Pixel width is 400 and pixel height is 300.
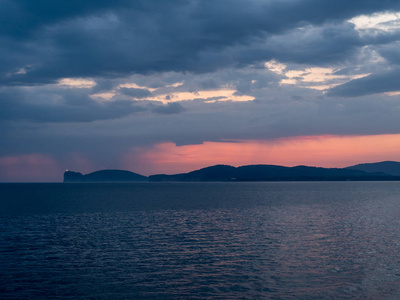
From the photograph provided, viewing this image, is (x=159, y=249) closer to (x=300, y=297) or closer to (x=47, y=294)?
(x=47, y=294)

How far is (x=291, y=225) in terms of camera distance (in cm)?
6656

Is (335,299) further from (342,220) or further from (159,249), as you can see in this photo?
(342,220)

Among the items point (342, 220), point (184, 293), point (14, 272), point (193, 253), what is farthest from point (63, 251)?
point (342, 220)

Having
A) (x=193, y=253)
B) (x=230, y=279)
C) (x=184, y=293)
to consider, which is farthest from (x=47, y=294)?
(x=193, y=253)

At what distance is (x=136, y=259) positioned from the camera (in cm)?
3966

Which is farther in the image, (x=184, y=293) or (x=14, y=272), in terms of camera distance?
(x=14, y=272)

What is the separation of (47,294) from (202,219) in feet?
162

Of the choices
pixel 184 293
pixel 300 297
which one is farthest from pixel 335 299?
pixel 184 293

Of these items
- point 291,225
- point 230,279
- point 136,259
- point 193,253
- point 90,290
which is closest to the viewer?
point 90,290

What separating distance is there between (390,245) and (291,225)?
2063 cm

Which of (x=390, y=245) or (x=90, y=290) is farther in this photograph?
(x=390, y=245)

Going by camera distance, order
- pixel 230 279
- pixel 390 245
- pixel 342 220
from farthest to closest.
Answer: pixel 342 220 < pixel 390 245 < pixel 230 279

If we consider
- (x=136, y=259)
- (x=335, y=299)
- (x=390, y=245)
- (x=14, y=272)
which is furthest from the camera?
(x=390, y=245)

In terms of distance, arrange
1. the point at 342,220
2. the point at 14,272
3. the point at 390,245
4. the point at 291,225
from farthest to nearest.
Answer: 1. the point at 342,220
2. the point at 291,225
3. the point at 390,245
4. the point at 14,272
